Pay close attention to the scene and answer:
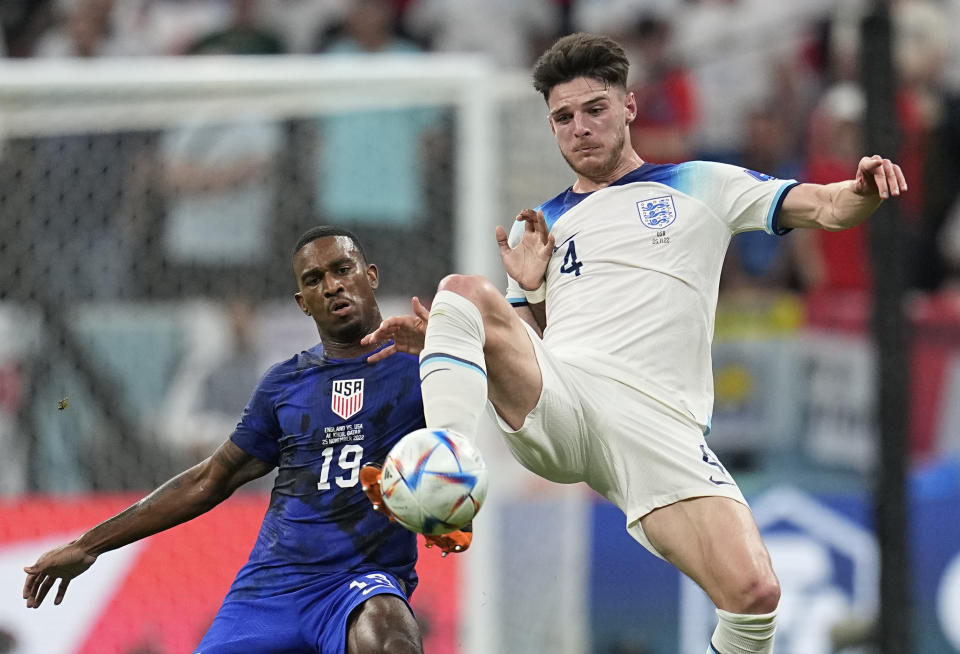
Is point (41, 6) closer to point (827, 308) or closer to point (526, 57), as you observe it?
point (526, 57)

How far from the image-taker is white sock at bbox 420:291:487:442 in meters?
3.96

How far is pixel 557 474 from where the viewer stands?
4.46 metres

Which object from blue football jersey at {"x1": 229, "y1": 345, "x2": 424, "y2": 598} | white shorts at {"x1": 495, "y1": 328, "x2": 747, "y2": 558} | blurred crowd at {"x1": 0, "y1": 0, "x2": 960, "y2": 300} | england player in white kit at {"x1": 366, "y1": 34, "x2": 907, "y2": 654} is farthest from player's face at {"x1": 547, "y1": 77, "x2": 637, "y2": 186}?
blurred crowd at {"x1": 0, "y1": 0, "x2": 960, "y2": 300}

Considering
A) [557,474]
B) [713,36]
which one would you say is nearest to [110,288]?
[557,474]

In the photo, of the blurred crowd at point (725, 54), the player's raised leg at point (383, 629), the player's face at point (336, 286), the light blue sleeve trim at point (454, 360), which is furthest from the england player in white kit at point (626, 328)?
the blurred crowd at point (725, 54)

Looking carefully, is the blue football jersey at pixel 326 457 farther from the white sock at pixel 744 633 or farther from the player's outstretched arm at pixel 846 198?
the player's outstretched arm at pixel 846 198

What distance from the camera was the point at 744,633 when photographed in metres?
4.24

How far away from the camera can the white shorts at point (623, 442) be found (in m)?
4.32

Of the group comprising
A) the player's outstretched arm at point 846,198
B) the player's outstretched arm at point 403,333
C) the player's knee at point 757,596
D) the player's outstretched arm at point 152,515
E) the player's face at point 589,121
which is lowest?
the player's knee at point 757,596

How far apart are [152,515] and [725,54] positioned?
598cm

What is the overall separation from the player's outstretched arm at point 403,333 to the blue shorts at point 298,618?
0.65 metres

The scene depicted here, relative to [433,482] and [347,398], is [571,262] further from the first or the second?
[433,482]

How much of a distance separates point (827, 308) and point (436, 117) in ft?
7.90

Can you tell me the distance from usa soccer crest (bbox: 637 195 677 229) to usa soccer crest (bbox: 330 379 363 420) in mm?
1011
